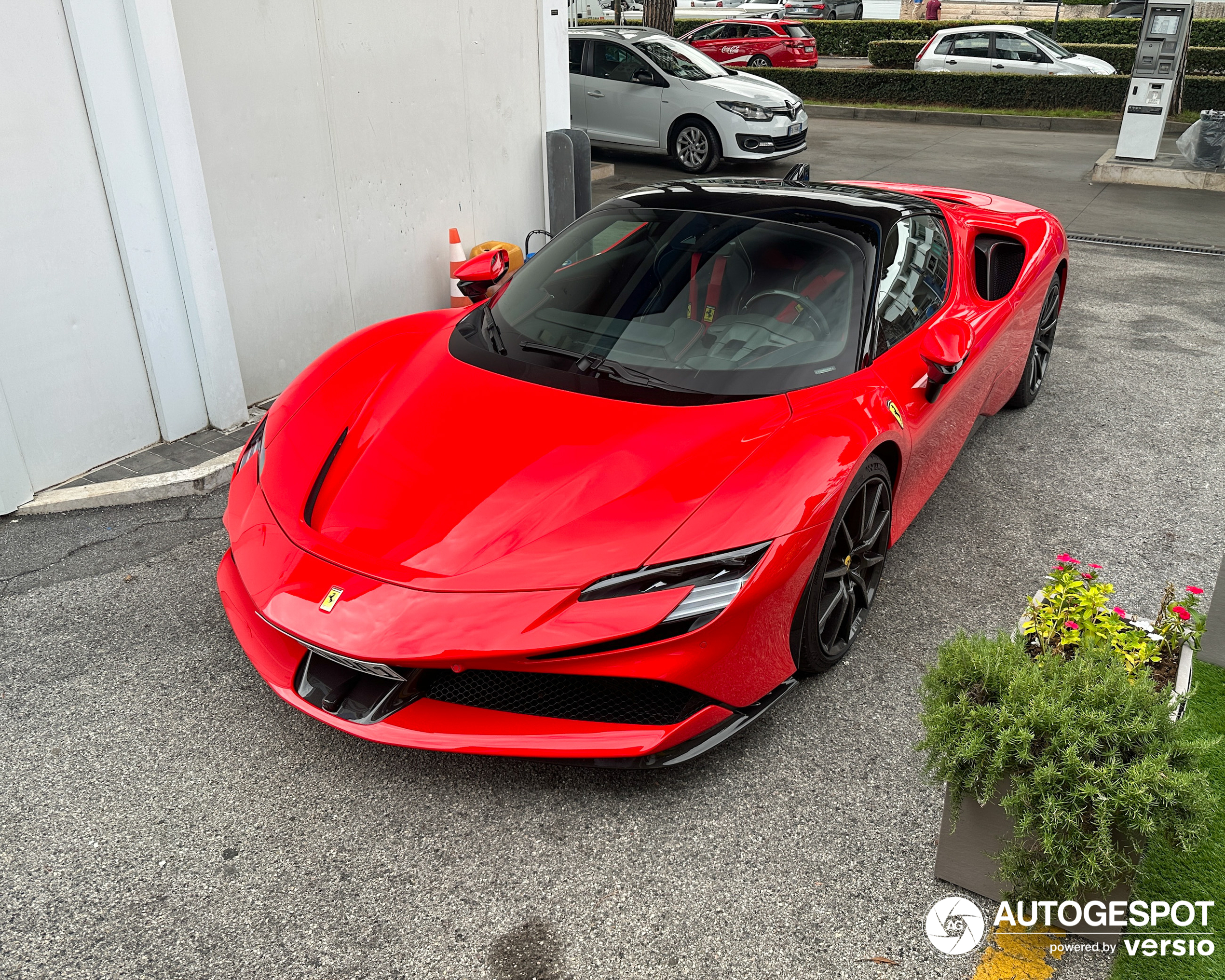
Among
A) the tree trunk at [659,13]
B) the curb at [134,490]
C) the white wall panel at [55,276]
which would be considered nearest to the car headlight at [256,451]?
the curb at [134,490]

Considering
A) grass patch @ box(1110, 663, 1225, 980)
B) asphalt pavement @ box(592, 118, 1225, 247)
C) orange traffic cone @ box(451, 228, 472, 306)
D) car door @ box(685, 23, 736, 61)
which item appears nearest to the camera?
grass patch @ box(1110, 663, 1225, 980)

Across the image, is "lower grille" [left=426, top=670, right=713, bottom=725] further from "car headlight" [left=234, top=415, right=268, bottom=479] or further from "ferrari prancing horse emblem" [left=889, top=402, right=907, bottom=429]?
"ferrari prancing horse emblem" [left=889, top=402, right=907, bottom=429]

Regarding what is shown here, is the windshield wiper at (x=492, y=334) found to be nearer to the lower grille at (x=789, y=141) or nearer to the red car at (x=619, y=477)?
the red car at (x=619, y=477)

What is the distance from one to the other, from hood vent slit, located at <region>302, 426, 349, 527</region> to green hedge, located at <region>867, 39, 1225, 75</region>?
65.8 feet

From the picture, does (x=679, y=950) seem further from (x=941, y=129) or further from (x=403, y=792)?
(x=941, y=129)

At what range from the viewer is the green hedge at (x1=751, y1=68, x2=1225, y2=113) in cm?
1623

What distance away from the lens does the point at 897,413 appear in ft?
10.5

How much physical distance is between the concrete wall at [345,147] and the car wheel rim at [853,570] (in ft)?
11.6

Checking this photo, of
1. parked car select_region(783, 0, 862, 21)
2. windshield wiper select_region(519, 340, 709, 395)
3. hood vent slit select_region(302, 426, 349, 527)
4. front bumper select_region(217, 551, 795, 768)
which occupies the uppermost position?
parked car select_region(783, 0, 862, 21)

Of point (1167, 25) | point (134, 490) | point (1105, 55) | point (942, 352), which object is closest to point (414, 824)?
point (942, 352)

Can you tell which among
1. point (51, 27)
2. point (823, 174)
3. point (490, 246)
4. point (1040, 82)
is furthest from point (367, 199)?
point (1040, 82)

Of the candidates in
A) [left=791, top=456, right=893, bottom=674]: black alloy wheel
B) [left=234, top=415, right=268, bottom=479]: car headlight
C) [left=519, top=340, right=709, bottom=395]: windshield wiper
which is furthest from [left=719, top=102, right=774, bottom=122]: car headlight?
[left=234, top=415, right=268, bottom=479]: car headlight

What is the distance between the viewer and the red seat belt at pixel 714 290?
327cm

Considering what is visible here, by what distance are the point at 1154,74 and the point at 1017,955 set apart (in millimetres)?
12457
